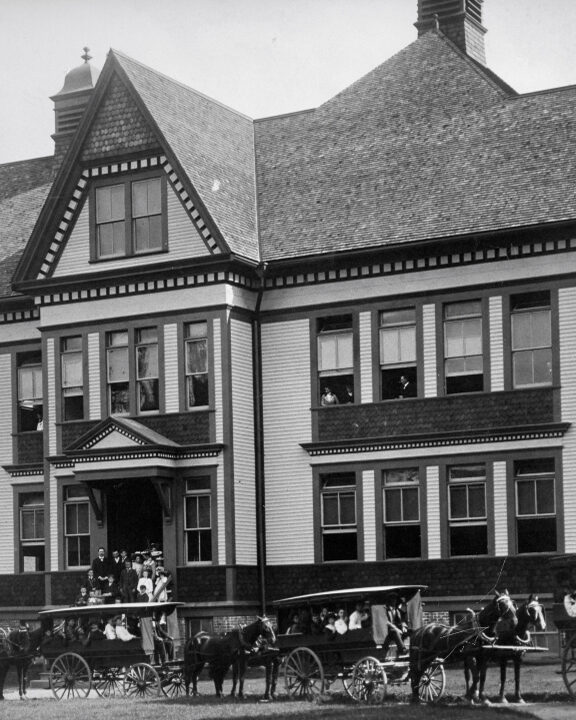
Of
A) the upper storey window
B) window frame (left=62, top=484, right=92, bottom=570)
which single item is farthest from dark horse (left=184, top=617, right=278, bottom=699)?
the upper storey window

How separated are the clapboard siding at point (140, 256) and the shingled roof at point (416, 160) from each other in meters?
1.91

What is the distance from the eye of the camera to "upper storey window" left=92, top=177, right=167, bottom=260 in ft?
127

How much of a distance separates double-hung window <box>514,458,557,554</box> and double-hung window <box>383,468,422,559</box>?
2450mm

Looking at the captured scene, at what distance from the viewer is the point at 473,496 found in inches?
1425

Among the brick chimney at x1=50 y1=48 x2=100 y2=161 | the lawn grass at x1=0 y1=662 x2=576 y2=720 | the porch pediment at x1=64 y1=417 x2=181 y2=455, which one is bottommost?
the lawn grass at x1=0 y1=662 x2=576 y2=720

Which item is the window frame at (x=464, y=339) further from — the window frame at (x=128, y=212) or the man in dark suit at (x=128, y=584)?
the man in dark suit at (x=128, y=584)

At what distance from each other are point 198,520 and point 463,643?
1238cm

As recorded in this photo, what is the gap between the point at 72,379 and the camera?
131 feet

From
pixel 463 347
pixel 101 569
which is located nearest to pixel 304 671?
pixel 101 569

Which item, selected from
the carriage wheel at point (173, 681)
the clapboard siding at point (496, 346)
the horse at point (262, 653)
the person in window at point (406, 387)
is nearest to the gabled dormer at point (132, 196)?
the person in window at point (406, 387)

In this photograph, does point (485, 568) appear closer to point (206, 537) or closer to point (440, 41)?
point (206, 537)

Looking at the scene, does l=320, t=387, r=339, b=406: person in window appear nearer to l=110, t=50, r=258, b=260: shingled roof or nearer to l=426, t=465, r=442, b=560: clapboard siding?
l=426, t=465, r=442, b=560: clapboard siding

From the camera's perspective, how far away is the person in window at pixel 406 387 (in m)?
37.2

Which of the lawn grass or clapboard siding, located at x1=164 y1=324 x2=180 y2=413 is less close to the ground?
clapboard siding, located at x1=164 y1=324 x2=180 y2=413
